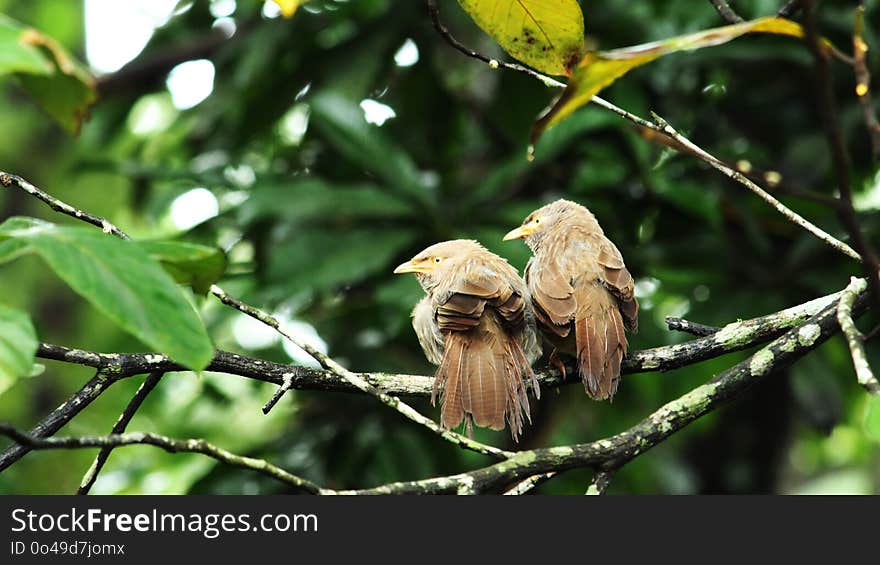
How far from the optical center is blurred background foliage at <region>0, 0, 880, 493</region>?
4359mm

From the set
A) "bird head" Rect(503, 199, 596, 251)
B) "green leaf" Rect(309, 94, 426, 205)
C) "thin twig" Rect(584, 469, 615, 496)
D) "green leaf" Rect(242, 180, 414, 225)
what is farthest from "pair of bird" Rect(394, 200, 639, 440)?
"green leaf" Rect(309, 94, 426, 205)

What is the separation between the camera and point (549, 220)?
3.30 metres

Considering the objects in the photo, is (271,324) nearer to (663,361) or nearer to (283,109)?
(663,361)

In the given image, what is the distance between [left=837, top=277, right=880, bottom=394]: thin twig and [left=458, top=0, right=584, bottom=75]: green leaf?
666 mm

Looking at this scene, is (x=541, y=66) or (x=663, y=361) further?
(x=663, y=361)

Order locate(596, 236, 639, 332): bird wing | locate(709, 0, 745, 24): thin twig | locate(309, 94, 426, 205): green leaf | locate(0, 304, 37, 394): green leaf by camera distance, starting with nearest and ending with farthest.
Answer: locate(0, 304, 37, 394): green leaf → locate(709, 0, 745, 24): thin twig → locate(596, 236, 639, 332): bird wing → locate(309, 94, 426, 205): green leaf

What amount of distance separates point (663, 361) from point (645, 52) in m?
A: 0.91

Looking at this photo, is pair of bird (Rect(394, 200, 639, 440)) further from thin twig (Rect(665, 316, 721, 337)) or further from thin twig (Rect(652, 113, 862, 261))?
thin twig (Rect(652, 113, 862, 261))

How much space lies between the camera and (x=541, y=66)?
6.04ft

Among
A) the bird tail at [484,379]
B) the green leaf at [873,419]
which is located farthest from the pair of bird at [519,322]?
the green leaf at [873,419]

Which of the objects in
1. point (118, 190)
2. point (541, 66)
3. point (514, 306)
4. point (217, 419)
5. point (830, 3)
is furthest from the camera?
point (217, 419)

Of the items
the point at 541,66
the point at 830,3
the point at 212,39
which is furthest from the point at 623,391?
the point at 541,66

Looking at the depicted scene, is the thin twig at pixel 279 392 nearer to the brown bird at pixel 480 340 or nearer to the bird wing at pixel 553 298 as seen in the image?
the brown bird at pixel 480 340

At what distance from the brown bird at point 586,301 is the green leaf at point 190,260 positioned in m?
1.08
